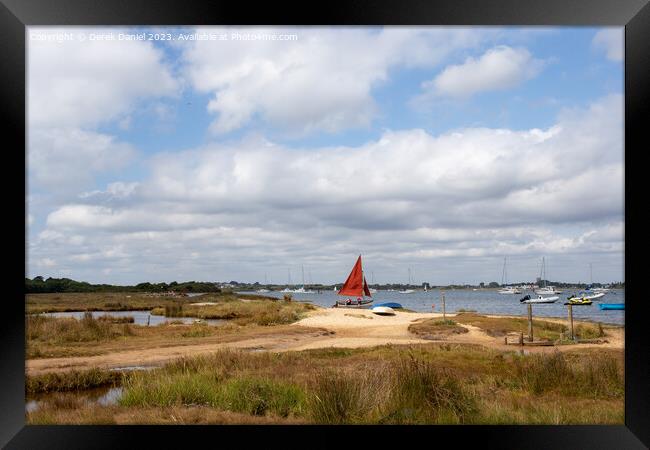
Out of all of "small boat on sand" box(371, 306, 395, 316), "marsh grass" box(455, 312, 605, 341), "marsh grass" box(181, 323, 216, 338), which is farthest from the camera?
"small boat on sand" box(371, 306, 395, 316)

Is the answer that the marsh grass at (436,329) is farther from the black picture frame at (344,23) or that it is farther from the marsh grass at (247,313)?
the black picture frame at (344,23)

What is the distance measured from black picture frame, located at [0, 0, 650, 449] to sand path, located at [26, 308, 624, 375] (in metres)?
4.58

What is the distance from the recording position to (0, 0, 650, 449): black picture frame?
3.01m

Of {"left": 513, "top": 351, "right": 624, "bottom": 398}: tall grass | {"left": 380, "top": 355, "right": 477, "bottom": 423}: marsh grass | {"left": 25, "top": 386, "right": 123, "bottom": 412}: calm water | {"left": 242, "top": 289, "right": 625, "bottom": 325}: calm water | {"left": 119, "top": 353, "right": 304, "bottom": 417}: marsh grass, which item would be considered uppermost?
{"left": 380, "top": 355, "right": 477, "bottom": 423}: marsh grass

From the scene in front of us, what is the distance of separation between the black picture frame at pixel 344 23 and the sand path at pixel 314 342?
458cm

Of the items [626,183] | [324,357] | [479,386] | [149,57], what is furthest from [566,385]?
[149,57]

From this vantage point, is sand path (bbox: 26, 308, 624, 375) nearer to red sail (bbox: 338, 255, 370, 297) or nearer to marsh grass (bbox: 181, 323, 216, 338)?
marsh grass (bbox: 181, 323, 216, 338)

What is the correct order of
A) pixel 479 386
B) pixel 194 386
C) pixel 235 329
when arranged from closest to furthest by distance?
pixel 194 386
pixel 479 386
pixel 235 329

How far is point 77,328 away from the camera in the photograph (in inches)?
460

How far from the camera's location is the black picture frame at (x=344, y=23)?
9.89 ft

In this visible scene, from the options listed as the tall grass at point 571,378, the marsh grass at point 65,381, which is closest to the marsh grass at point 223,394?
the marsh grass at point 65,381

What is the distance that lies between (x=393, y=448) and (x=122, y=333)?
10457 mm

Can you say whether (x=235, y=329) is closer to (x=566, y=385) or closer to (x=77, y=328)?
(x=77, y=328)

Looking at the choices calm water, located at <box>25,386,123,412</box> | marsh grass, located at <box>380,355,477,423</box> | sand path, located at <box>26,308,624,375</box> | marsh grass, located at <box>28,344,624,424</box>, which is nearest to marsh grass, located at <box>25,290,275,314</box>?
sand path, located at <box>26,308,624,375</box>
